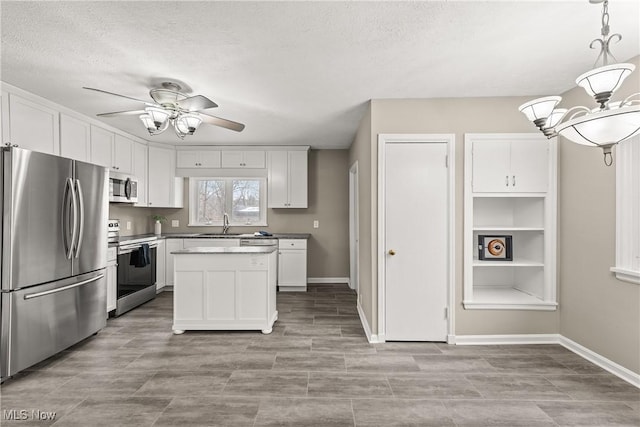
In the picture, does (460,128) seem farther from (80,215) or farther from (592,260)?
(80,215)

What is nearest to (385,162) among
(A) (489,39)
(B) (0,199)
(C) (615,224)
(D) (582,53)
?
(A) (489,39)

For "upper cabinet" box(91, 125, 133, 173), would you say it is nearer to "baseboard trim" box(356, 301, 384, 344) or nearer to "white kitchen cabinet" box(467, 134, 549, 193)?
"baseboard trim" box(356, 301, 384, 344)

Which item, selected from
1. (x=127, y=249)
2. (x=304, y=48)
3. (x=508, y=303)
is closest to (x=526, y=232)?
(x=508, y=303)

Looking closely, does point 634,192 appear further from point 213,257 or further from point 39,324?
point 39,324

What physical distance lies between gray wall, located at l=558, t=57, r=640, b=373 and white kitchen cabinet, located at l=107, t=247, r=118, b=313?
16.4ft

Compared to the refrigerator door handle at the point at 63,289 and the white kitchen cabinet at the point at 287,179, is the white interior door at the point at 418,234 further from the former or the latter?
the refrigerator door handle at the point at 63,289

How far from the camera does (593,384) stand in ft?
7.84

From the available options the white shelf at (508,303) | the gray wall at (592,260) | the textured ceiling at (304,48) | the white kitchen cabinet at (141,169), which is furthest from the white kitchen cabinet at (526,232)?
the white kitchen cabinet at (141,169)

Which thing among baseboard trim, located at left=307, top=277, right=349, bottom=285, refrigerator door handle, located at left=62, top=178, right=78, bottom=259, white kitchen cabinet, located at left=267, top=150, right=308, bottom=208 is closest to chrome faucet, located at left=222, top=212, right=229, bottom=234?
white kitchen cabinet, located at left=267, top=150, right=308, bottom=208

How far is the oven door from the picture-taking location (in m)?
3.98

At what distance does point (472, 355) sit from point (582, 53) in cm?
263

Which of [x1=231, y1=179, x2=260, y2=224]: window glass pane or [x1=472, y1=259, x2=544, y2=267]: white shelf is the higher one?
[x1=231, y1=179, x2=260, y2=224]: window glass pane

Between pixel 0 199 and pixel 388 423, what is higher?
pixel 0 199

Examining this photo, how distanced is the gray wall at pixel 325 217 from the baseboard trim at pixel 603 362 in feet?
11.1
